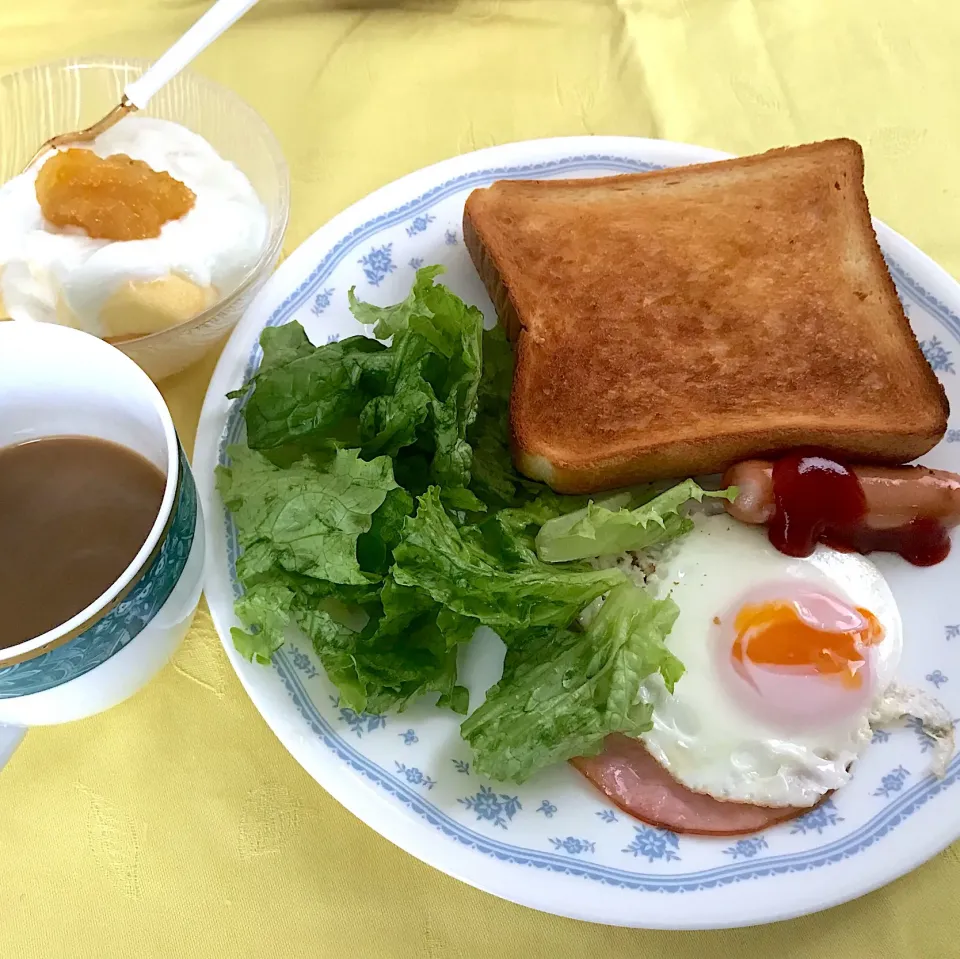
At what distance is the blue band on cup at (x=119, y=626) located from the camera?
1.08 metres

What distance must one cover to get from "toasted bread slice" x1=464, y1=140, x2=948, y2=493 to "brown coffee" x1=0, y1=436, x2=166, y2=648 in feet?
2.27

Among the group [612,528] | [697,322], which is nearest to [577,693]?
[612,528]

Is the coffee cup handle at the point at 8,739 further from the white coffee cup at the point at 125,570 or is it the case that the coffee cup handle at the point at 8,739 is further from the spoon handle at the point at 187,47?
the spoon handle at the point at 187,47

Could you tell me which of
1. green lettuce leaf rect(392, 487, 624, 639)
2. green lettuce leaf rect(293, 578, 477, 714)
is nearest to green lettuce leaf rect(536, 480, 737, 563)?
green lettuce leaf rect(392, 487, 624, 639)

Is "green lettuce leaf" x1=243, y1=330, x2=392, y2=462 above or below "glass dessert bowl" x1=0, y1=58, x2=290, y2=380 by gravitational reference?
below

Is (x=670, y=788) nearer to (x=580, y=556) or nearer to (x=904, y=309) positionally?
(x=580, y=556)

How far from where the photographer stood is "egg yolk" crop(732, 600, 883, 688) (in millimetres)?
1453

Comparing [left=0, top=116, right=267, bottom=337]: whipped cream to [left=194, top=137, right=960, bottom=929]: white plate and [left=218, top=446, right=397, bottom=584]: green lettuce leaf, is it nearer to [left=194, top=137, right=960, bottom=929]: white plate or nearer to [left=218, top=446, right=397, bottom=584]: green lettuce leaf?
[left=194, top=137, right=960, bottom=929]: white plate

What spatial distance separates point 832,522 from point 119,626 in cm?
120

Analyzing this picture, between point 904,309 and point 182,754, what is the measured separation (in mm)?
1659

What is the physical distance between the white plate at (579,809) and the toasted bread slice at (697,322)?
36cm

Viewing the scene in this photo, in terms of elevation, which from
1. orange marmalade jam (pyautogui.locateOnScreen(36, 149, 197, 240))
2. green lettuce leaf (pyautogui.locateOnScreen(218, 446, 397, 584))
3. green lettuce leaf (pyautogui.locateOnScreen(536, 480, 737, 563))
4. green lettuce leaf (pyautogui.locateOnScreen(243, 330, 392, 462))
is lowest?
green lettuce leaf (pyautogui.locateOnScreen(536, 480, 737, 563))

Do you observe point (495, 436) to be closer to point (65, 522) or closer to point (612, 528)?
point (612, 528)

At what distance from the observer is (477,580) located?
134cm
